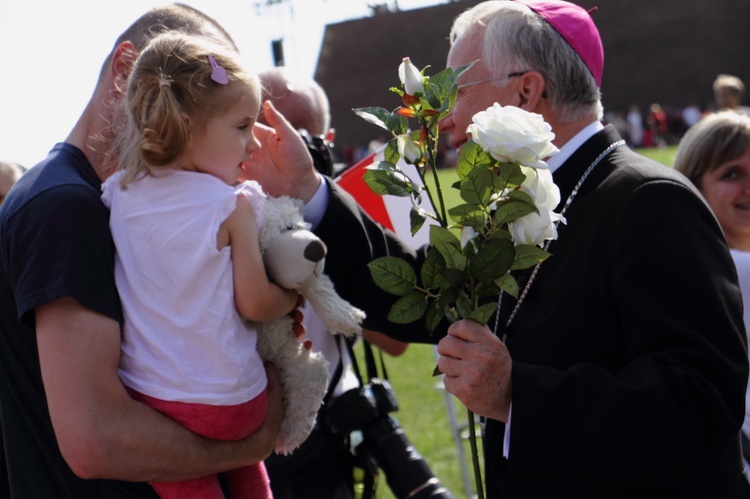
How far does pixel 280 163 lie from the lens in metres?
3.01

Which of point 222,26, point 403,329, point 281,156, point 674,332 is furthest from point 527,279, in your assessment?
point 222,26

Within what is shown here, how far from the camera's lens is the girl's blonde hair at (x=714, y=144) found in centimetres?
401

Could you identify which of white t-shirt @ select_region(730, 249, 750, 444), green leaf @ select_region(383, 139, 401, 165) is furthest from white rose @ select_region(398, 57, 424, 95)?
white t-shirt @ select_region(730, 249, 750, 444)

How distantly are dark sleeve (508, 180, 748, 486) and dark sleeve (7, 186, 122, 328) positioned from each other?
39.0 inches

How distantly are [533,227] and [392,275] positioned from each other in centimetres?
32

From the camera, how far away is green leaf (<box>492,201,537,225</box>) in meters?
1.89

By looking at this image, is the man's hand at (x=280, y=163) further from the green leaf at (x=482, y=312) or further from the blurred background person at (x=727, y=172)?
the blurred background person at (x=727, y=172)

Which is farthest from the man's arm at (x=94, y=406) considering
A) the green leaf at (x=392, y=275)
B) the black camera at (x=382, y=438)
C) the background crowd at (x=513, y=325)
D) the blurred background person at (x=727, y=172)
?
the blurred background person at (x=727, y=172)

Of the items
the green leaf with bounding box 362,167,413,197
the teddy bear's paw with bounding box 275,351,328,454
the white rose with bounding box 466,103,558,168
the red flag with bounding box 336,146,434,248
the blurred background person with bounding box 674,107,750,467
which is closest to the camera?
the white rose with bounding box 466,103,558,168

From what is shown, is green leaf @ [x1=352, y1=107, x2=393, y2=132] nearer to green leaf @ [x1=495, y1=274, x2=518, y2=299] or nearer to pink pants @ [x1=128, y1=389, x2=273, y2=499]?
green leaf @ [x1=495, y1=274, x2=518, y2=299]

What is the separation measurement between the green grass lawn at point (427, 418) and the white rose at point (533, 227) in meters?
3.32

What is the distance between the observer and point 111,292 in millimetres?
2172

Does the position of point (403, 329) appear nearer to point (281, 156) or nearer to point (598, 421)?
point (281, 156)

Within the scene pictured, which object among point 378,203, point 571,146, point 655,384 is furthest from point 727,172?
point 655,384
